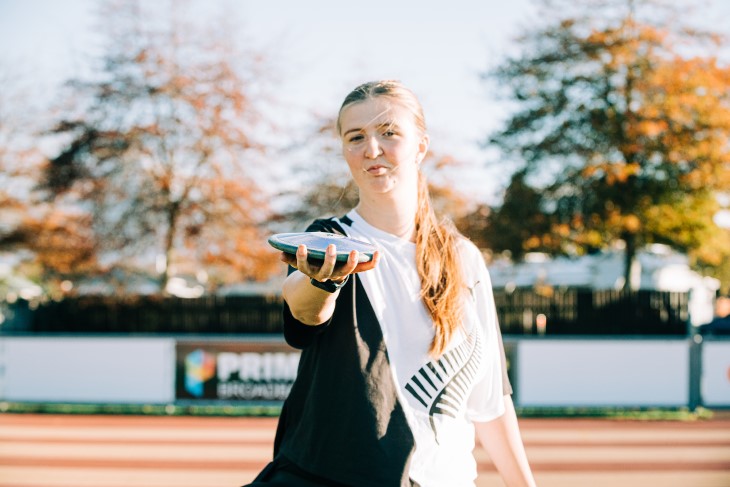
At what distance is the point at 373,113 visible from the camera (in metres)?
2.03

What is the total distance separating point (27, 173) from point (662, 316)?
1488 centimetres

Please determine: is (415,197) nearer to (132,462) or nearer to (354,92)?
(354,92)

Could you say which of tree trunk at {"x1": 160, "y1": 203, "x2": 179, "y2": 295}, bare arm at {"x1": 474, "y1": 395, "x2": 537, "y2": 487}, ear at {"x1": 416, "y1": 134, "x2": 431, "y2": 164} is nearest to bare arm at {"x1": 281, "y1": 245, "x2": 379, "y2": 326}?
ear at {"x1": 416, "y1": 134, "x2": 431, "y2": 164}

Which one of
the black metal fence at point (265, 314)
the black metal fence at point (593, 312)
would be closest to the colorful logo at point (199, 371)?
the black metal fence at point (265, 314)

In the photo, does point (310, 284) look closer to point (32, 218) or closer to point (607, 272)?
point (32, 218)

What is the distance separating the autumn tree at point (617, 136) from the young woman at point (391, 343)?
1680 cm

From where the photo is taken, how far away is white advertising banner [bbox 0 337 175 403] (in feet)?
40.4

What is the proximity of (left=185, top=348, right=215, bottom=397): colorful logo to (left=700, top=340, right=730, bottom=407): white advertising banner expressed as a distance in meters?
7.76

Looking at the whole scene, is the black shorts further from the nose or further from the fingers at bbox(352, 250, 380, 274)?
the nose

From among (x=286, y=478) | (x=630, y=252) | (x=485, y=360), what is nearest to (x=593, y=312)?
(x=630, y=252)

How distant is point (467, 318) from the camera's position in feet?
6.91

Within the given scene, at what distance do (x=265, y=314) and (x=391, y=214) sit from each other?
40.1 ft

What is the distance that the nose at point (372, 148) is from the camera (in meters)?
2.03

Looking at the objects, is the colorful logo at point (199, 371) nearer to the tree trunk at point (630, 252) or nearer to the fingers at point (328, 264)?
the fingers at point (328, 264)
